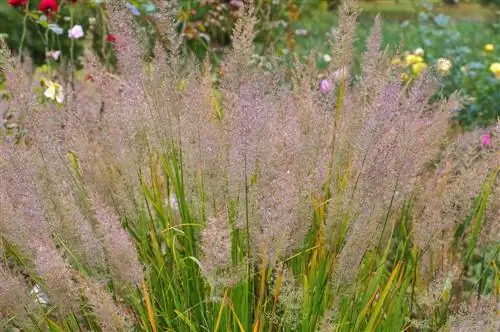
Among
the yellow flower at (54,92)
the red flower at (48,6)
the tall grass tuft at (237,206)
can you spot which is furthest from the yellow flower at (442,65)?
the red flower at (48,6)

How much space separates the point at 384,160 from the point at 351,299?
42 cm

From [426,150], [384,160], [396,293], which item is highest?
[384,160]

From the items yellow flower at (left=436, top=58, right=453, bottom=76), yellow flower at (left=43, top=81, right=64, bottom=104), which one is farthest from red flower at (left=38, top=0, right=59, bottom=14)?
yellow flower at (left=436, top=58, right=453, bottom=76)

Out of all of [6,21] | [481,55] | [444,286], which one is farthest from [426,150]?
[6,21]

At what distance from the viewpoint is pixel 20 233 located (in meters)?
1.65

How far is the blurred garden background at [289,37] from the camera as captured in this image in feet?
15.7

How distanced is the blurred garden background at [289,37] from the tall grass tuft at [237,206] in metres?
0.51

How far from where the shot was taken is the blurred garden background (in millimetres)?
4785

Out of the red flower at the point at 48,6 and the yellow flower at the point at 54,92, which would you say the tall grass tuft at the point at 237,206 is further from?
the red flower at the point at 48,6

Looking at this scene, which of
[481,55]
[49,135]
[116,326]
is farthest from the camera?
[481,55]

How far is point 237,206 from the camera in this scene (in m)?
1.86

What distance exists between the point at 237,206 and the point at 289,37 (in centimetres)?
627

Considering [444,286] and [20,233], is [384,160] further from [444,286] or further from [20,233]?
[20,233]

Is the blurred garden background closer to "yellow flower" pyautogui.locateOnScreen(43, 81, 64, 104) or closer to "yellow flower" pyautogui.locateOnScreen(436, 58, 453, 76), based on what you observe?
"yellow flower" pyautogui.locateOnScreen(436, 58, 453, 76)
